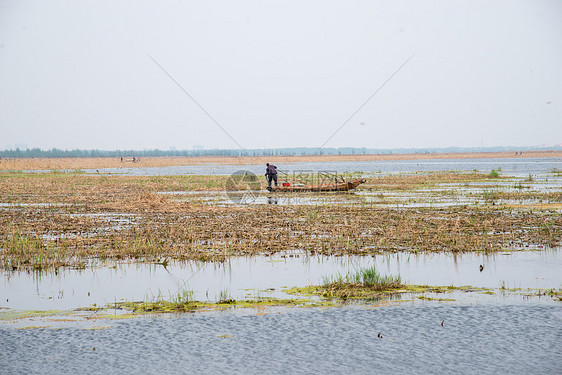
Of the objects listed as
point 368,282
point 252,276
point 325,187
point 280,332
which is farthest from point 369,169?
point 280,332

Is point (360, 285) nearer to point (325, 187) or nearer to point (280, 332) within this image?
point (280, 332)

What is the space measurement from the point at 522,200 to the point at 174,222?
18.4 m

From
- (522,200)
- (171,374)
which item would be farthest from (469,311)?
(522,200)

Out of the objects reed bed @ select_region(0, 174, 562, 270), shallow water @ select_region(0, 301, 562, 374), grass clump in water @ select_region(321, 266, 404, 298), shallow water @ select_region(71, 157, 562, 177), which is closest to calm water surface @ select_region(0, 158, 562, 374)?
shallow water @ select_region(0, 301, 562, 374)

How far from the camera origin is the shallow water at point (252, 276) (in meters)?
11.6

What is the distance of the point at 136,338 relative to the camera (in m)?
9.03

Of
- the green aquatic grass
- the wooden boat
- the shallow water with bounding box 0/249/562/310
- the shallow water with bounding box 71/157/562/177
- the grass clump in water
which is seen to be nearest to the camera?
the grass clump in water

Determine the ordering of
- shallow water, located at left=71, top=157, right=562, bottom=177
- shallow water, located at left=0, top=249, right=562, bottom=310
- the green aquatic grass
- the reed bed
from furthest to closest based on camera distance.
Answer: shallow water, located at left=71, top=157, right=562, bottom=177 → the reed bed → the green aquatic grass → shallow water, located at left=0, top=249, right=562, bottom=310

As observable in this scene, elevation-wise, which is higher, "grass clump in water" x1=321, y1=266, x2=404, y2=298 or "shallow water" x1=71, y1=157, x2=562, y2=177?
"shallow water" x1=71, y1=157, x2=562, y2=177

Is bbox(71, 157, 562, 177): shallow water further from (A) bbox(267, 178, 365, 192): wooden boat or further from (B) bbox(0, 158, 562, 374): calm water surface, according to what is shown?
(B) bbox(0, 158, 562, 374): calm water surface

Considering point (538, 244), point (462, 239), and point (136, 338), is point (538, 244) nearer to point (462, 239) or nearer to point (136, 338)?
point (462, 239)

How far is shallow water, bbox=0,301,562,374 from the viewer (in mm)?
7883

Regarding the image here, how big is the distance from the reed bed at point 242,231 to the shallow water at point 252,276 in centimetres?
73

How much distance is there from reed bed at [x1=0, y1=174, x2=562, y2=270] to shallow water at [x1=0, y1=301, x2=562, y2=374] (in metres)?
4.96
